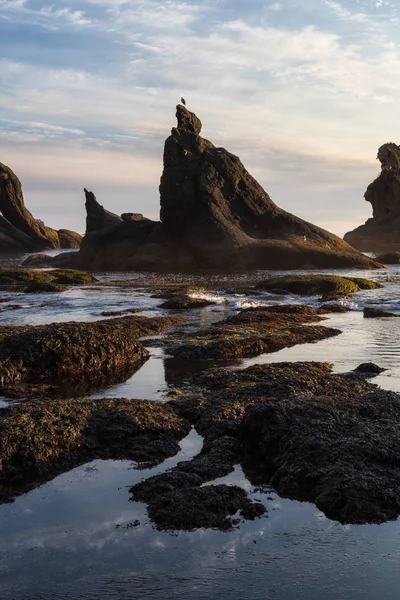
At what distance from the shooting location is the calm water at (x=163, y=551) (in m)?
5.46

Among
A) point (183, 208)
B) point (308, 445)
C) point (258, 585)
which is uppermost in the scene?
point (183, 208)

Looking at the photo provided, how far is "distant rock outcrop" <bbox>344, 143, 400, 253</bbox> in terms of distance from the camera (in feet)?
419

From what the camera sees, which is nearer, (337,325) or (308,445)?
(308,445)

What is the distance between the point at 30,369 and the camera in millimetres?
13164

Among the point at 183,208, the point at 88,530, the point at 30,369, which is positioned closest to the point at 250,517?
the point at 88,530

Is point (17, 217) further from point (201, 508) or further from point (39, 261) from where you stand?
point (201, 508)

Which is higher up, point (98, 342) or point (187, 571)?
point (98, 342)

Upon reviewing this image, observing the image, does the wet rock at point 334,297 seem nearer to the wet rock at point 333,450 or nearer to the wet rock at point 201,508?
the wet rock at point 333,450

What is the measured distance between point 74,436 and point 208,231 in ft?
193

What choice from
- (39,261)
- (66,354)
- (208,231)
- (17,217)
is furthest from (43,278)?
(17,217)

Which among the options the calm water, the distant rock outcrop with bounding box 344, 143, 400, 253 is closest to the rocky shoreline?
the calm water

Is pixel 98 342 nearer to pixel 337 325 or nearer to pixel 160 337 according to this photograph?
pixel 160 337

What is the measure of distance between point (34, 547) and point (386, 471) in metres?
3.83

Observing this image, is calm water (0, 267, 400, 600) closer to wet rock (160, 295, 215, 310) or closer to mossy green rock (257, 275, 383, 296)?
wet rock (160, 295, 215, 310)
